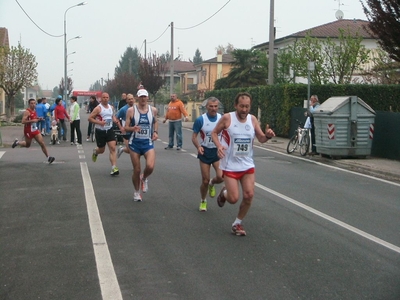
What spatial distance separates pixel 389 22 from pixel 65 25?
136 feet

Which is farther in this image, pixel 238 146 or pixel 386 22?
pixel 386 22

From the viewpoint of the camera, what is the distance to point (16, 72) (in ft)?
146

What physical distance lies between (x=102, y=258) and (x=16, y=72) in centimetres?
3969

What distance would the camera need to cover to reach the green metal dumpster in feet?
62.2

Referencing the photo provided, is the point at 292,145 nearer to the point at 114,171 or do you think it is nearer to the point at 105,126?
the point at 105,126

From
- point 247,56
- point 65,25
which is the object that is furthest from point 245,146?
point 65,25

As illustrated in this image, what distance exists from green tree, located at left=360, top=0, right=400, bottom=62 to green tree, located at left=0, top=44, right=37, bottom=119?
28691 mm

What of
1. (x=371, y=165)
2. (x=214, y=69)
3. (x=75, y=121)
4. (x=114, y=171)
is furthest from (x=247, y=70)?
(x=114, y=171)

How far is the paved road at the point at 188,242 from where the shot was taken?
19.6 ft

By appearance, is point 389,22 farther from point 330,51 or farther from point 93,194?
point 330,51

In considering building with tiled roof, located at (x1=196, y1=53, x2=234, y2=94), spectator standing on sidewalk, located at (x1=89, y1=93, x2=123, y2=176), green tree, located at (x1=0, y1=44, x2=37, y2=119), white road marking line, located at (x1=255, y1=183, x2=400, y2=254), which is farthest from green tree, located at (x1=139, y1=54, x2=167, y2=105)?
white road marking line, located at (x1=255, y1=183, x2=400, y2=254)

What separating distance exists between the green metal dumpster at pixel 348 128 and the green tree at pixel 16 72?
1125 inches

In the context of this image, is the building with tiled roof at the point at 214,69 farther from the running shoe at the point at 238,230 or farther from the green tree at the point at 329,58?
the running shoe at the point at 238,230

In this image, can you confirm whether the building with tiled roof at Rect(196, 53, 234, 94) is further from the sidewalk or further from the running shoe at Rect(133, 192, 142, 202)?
the running shoe at Rect(133, 192, 142, 202)
